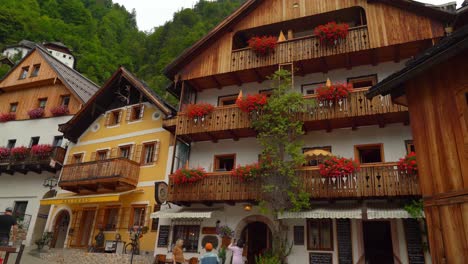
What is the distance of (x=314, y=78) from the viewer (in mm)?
17094

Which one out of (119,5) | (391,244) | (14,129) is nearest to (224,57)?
(391,244)

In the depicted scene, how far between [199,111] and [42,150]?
494 inches

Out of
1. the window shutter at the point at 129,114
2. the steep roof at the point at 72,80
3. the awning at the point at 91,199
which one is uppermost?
the steep roof at the point at 72,80

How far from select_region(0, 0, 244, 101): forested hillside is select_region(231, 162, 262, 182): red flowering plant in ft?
88.6

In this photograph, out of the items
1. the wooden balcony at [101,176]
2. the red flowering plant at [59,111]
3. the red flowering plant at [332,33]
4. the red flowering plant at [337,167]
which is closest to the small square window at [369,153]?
the red flowering plant at [337,167]

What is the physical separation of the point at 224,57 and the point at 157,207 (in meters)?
7.94

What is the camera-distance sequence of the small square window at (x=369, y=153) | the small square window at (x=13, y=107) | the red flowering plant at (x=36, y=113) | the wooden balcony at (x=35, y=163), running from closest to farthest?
the small square window at (x=369, y=153) < the wooden balcony at (x=35, y=163) < the red flowering plant at (x=36, y=113) < the small square window at (x=13, y=107)

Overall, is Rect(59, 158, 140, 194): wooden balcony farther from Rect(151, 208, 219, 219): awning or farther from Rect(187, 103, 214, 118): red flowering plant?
Rect(187, 103, 214, 118): red flowering plant

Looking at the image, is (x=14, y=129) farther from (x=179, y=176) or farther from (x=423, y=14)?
(x=423, y=14)

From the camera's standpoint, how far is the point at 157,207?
18094mm

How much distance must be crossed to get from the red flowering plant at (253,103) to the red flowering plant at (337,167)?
3735 mm

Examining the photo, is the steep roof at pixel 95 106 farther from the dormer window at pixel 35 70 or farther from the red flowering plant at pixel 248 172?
the red flowering plant at pixel 248 172

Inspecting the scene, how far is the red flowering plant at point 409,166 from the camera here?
12250 millimetres

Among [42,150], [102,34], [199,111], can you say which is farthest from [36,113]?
[102,34]
